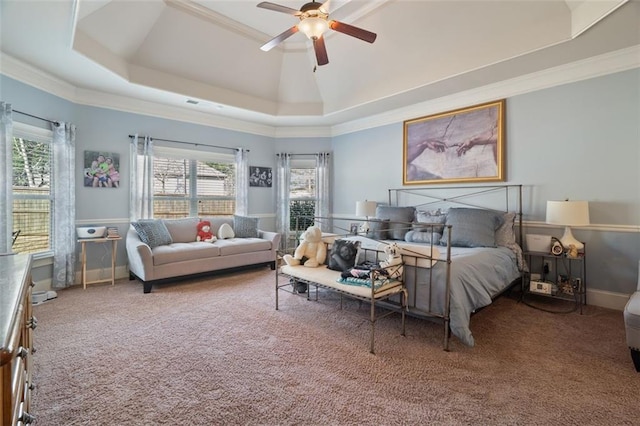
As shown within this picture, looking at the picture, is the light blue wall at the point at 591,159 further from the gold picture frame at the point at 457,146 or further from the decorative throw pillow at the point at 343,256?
the decorative throw pillow at the point at 343,256

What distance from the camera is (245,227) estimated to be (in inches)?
227

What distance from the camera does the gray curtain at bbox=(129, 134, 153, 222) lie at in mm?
5023

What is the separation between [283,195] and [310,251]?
131 inches

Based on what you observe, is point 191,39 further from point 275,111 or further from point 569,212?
point 569,212

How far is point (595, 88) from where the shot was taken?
3.59 meters

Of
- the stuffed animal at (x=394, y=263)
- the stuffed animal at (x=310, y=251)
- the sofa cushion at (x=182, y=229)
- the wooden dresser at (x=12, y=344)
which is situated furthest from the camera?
the sofa cushion at (x=182, y=229)

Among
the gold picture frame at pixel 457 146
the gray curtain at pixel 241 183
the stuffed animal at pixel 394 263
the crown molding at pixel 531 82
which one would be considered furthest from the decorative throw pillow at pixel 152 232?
the crown molding at pixel 531 82

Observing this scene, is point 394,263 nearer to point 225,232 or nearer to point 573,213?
point 573,213

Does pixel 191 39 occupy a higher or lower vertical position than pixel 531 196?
higher

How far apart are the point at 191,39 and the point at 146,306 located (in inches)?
145

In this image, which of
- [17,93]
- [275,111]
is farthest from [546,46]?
[17,93]

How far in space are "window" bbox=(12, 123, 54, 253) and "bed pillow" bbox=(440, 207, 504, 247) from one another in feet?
18.0

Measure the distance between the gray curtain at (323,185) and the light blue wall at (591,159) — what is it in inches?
137

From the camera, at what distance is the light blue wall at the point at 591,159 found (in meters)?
3.39
